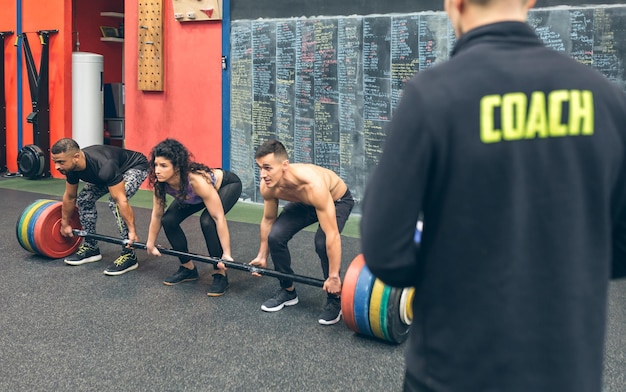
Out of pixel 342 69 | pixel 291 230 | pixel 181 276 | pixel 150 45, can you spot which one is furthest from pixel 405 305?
pixel 150 45

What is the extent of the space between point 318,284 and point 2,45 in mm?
6499

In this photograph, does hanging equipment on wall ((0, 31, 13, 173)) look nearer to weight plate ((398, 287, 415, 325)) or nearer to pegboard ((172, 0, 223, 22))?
pegboard ((172, 0, 223, 22))

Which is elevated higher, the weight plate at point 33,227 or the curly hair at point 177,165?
the curly hair at point 177,165

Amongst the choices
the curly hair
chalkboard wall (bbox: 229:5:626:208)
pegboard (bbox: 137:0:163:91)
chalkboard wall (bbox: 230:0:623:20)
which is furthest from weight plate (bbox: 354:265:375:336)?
pegboard (bbox: 137:0:163:91)

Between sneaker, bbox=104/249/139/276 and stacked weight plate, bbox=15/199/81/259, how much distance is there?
1.31 feet

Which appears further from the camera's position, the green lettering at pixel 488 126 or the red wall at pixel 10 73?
the red wall at pixel 10 73

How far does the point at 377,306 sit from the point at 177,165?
4.33 feet

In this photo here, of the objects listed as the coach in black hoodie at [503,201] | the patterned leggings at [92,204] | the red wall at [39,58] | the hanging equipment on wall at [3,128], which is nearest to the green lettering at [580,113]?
the coach in black hoodie at [503,201]

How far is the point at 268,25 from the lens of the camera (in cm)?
592

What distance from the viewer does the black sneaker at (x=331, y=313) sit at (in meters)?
3.08

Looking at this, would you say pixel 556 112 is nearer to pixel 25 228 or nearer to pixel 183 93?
pixel 25 228

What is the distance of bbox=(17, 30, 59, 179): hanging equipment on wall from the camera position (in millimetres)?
7305

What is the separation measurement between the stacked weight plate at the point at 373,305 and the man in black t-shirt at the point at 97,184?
60.2 inches

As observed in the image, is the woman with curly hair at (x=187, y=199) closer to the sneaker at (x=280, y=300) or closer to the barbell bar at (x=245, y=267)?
the barbell bar at (x=245, y=267)
